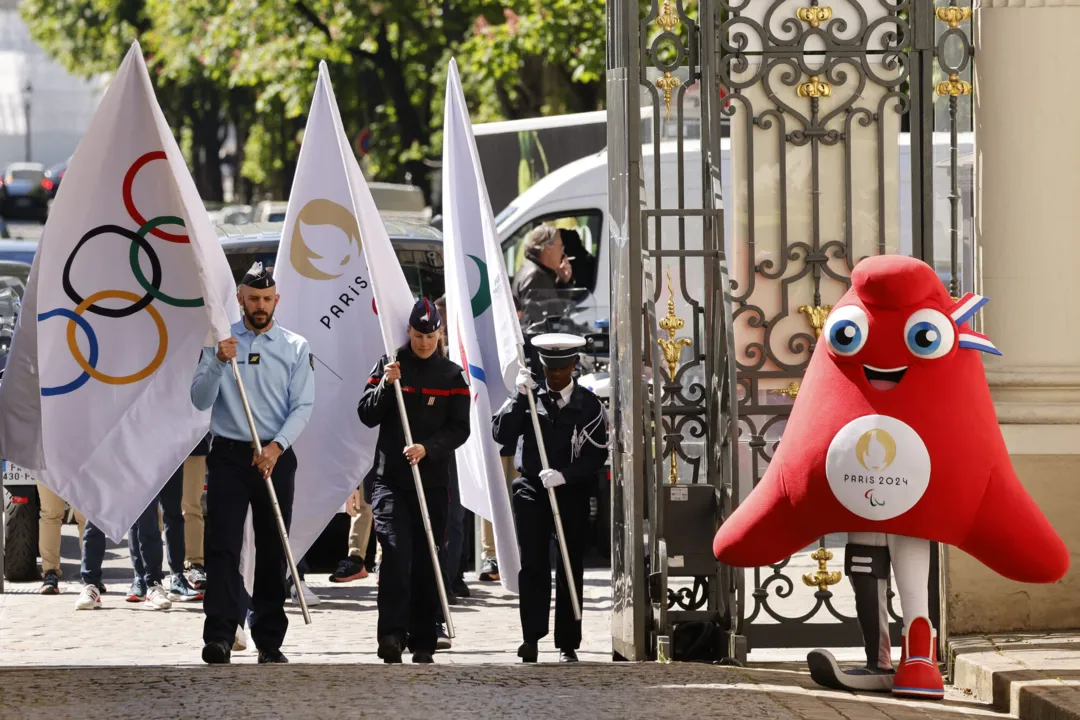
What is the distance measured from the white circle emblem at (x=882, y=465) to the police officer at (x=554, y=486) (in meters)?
2.29

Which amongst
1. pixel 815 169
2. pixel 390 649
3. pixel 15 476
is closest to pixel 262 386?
pixel 390 649

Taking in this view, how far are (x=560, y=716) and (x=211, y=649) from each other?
2.42 m

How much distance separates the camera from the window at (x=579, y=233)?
15.5m

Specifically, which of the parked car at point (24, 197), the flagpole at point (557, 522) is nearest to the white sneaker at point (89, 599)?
the flagpole at point (557, 522)

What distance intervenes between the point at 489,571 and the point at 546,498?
3343mm

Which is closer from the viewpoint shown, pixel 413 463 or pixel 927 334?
pixel 927 334

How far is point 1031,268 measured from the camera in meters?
8.46

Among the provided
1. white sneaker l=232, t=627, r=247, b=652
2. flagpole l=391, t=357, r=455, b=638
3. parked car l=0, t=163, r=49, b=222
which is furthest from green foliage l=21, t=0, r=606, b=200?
parked car l=0, t=163, r=49, b=222

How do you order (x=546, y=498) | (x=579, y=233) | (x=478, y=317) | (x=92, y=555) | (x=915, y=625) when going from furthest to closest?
(x=579, y=233) → (x=92, y=555) → (x=478, y=317) → (x=546, y=498) → (x=915, y=625)

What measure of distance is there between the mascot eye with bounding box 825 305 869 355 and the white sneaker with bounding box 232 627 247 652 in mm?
3756

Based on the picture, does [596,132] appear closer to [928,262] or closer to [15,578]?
[15,578]

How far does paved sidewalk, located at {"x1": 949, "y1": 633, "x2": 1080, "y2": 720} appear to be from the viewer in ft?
23.5

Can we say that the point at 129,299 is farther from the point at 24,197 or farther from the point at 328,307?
the point at 24,197

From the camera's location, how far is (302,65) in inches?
1121
